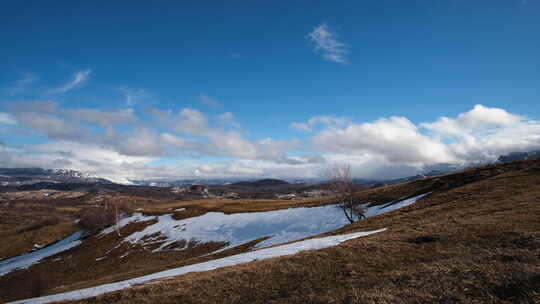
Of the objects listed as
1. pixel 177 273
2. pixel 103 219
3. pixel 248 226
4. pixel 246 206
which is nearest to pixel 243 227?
pixel 248 226

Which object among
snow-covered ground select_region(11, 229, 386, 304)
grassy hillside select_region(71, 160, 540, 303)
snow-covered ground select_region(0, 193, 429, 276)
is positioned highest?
grassy hillside select_region(71, 160, 540, 303)

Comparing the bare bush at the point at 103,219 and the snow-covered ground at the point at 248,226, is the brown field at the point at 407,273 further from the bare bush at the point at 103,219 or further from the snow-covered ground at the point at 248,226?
the bare bush at the point at 103,219

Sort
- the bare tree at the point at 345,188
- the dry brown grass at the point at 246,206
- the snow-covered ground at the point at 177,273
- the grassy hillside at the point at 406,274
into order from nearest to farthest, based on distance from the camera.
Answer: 1. the grassy hillside at the point at 406,274
2. the snow-covered ground at the point at 177,273
3. the bare tree at the point at 345,188
4. the dry brown grass at the point at 246,206

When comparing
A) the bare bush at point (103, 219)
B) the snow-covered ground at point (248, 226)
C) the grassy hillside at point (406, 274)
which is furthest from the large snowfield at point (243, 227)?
the grassy hillside at point (406, 274)

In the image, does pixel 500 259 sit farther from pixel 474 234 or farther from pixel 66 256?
pixel 66 256

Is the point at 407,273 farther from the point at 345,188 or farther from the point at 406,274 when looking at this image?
the point at 345,188

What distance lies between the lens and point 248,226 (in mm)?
65375

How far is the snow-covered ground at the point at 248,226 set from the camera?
169 feet

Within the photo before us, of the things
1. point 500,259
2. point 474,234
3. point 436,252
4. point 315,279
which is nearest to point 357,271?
point 315,279

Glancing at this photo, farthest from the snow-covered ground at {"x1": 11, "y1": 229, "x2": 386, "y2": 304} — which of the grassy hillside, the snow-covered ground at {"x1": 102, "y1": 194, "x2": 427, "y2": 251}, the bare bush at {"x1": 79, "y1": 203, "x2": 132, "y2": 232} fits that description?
the bare bush at {"x1": 79, "y1": 203, "x2": 132, "y2": 232}

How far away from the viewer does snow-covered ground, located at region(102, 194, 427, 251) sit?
51.7 m

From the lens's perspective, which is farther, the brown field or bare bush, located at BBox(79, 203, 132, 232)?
bare bush, located at BBox(79, 203, 132, 232)

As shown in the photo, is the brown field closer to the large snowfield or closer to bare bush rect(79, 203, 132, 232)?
the large snowfield

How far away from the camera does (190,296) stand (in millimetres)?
13500
